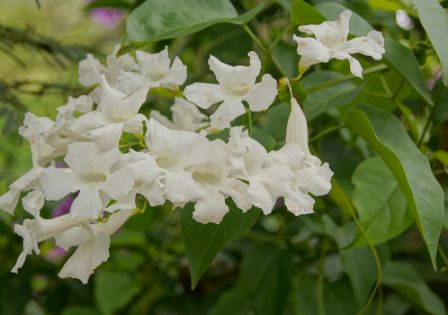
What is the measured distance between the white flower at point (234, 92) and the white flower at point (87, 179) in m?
0.09

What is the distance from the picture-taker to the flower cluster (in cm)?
50

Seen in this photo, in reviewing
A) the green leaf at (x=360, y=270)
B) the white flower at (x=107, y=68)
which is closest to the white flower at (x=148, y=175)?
the white flower at (x=107, y=68)

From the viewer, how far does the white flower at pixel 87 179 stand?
50 cm

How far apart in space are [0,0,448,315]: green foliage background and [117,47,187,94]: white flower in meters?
0.03

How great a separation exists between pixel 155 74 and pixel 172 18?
0.19ft

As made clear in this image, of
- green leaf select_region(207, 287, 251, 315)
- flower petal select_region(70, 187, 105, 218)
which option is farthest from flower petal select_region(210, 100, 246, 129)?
green leaf select_region(207, 287, 251, 315)

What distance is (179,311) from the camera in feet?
3.94

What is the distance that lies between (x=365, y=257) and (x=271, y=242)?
196 millimetres

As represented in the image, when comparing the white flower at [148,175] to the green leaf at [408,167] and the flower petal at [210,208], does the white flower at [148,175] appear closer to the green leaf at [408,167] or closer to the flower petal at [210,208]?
the flower petal at [210,208]

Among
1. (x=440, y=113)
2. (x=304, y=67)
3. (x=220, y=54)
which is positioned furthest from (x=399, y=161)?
(x=220, y=54)

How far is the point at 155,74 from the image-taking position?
66cm

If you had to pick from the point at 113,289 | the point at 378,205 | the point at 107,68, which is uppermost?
the point at 107,68

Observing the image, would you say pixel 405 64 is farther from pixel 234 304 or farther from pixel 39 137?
pixel 234 304

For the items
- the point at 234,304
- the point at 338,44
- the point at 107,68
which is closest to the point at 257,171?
the point at 338,44
